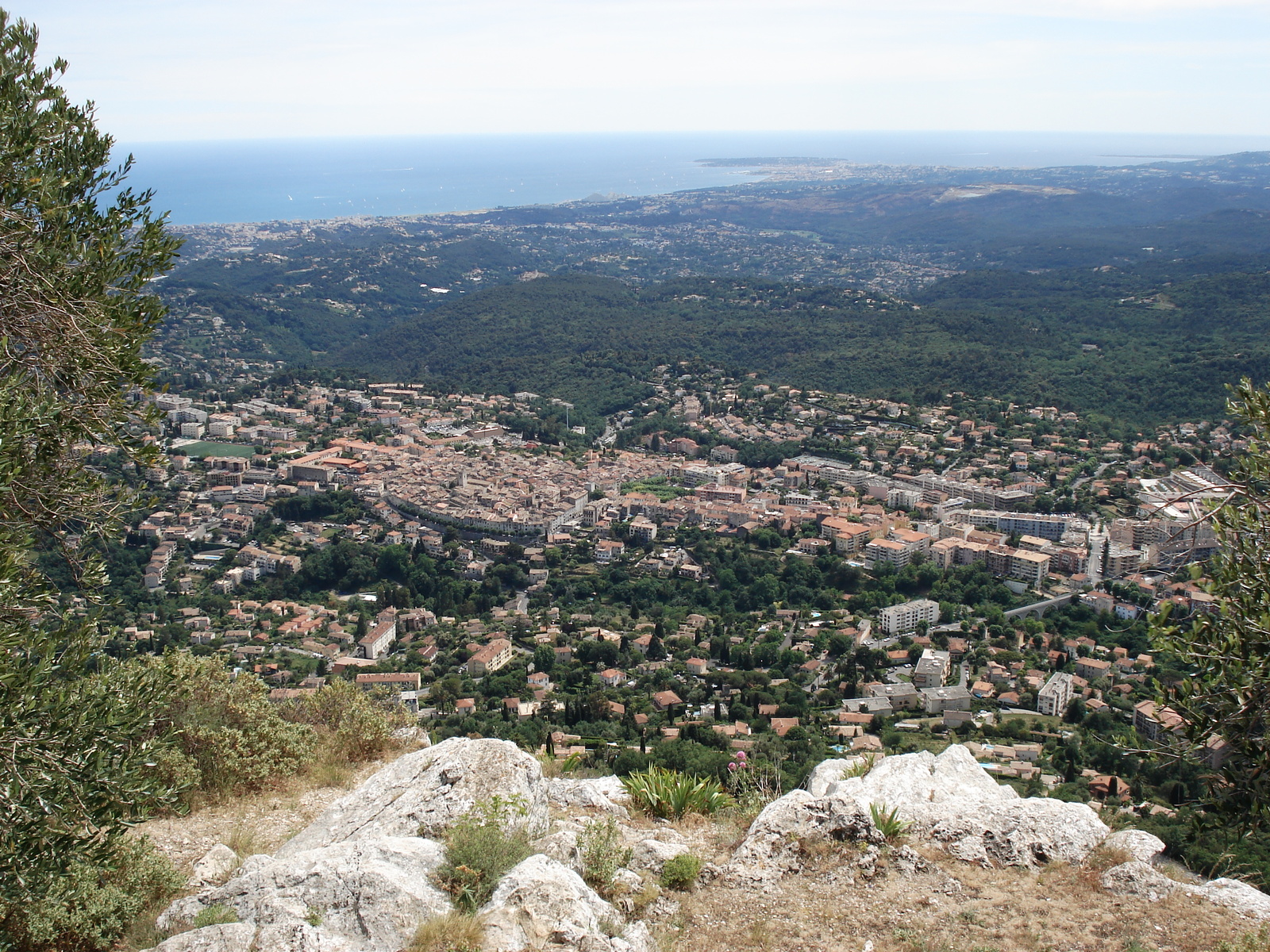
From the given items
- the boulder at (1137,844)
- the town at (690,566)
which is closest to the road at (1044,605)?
the town at (690,566)

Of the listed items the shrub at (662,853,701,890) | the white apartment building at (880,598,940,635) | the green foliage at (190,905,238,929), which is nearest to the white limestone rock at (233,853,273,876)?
the green foliage at (190,905,238,929)

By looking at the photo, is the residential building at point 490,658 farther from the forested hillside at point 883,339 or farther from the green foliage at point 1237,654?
the forested hillside at point 883,339

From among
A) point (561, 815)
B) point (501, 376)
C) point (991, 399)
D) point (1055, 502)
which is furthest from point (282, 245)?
point (561, 815)

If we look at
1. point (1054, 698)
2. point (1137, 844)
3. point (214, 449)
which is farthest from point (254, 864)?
point (214, 449)

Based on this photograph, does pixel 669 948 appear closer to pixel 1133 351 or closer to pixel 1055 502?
pixel 1055 502

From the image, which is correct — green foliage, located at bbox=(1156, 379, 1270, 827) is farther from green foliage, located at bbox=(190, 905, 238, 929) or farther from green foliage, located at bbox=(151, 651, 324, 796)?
green foliage, located at bbox=(151, 651, 324, 796)
